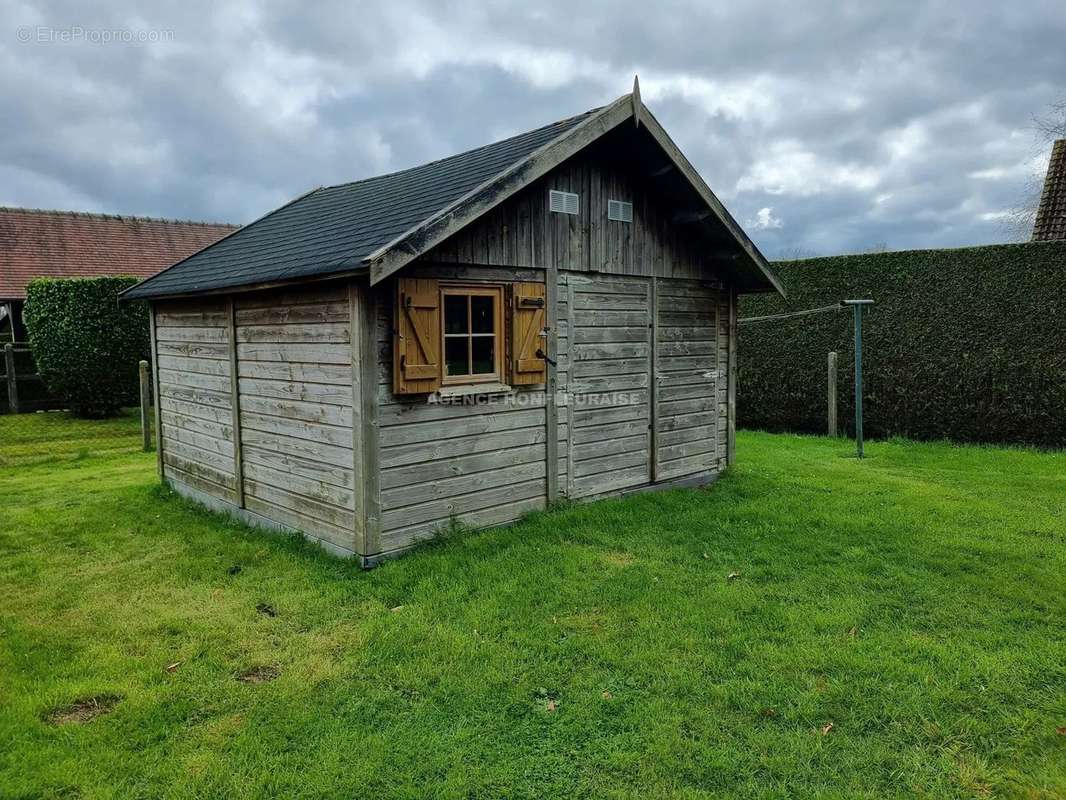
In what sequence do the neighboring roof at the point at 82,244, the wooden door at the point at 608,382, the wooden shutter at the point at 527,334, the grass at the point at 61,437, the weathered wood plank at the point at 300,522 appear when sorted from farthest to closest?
1. the neighboring roof at the point at 82,244
2. the grass at the point at 61,437
3. the wooden door at the point at 608,382
4. the wooden shutter at the point at 527,334
5. the weathered wood plank at the point at 300,522

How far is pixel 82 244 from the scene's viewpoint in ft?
70.6

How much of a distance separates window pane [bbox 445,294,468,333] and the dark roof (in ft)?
2.68

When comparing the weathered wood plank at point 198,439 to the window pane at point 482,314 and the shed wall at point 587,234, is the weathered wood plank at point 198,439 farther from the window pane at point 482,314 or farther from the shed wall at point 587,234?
the shed wall at point 587,234

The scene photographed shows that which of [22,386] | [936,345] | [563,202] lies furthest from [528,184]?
[22,386]

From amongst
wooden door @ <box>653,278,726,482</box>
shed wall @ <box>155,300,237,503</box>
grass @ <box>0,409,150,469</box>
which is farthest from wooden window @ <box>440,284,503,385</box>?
grass @ <box>0,409,150,469</box>

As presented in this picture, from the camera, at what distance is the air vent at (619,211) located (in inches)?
315

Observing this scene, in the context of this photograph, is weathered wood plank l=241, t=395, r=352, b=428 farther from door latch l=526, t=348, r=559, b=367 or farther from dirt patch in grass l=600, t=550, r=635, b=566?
dirt patch in grass l=600, t=550, r=635, b=566

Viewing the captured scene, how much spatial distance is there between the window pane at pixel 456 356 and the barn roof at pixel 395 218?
1089mm

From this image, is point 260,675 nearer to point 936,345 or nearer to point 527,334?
point 527,334

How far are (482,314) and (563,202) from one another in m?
1.55

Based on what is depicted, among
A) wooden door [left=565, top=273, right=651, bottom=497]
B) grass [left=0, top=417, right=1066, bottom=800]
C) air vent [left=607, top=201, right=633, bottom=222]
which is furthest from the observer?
air vent [left=607, top=201, right=633, bottom=222]

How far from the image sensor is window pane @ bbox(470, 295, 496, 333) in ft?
22.4

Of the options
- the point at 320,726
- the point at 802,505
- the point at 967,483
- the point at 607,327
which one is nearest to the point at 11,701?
the point at 320,726

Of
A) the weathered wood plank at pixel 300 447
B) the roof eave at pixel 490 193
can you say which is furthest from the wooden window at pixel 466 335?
the weathered wood plank at pixel 300 447
